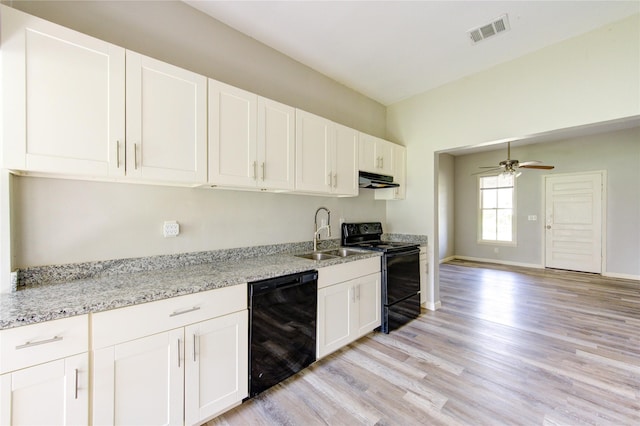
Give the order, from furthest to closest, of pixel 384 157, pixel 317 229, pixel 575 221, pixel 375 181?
pixel 575 221
pixel 384 157
pixel 375 181
pixel 317 229

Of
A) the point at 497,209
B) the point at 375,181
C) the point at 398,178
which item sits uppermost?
the point at 398,178

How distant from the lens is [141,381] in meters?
1.35

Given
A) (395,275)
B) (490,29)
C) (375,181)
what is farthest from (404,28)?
(395,275)

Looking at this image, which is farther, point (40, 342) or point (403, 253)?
point (403, 253)

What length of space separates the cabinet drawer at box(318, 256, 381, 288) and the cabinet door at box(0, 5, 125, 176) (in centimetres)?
160

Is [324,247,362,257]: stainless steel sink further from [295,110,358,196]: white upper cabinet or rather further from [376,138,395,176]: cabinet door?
[376,138,395,176]: cabinet door

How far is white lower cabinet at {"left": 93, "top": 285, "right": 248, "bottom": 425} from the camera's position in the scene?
1.26 meters

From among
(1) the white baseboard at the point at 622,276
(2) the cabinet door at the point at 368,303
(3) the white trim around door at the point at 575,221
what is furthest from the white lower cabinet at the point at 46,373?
(1) the white baseboard at the point at 622,276

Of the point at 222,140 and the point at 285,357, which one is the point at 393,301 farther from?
the point at 222,140

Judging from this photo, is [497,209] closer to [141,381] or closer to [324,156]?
[324,156]

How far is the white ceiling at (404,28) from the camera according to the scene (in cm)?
212

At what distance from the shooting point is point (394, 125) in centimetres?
400

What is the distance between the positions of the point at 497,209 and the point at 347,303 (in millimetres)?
6056

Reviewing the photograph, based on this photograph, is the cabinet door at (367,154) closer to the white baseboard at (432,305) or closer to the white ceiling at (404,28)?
the white ceiling at (404,28)
